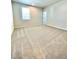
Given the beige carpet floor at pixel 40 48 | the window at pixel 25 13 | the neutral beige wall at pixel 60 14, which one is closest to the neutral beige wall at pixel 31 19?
the window at pixel 25 13

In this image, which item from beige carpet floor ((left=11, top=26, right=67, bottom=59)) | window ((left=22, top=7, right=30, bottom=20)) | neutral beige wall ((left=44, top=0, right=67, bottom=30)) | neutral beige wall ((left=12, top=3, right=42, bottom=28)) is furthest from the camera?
window ((left=22, top=7, right=30, bottom=20))

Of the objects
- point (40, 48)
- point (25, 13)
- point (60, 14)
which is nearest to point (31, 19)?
point (25, 13)

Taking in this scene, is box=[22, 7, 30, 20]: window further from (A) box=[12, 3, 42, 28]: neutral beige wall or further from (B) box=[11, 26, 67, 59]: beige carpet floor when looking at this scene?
(B) box=[11, 26, 67, 59]: beige carpet floor

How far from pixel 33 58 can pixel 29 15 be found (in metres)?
9.82

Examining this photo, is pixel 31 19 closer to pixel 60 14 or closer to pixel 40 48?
pixel 60 14

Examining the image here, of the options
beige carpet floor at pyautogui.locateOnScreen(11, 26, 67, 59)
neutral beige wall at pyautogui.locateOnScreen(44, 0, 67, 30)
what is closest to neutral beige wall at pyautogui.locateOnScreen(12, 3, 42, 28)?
neutral beige wall at pyautogui.locateOnScreen(44, 0, 67, 30)

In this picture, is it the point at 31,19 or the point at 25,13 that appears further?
the point at 31,19

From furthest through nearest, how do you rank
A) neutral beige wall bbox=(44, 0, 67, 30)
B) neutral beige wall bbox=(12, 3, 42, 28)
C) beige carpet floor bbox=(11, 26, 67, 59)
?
neutral beige wall bbox=(12, 3, 42, 28), neutral beige wall bbox=(44, 0, 67, 30), beige carpet floor bbox=(11, 26, 67, 59)

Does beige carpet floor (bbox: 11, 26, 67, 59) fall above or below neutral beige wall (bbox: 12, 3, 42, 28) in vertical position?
below

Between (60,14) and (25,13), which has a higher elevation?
(25,13)

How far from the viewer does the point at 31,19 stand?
12.5 m

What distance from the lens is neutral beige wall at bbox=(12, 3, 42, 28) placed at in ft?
35.8

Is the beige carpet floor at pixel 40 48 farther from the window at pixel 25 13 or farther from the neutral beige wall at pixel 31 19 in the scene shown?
the window at pixel 25 13
